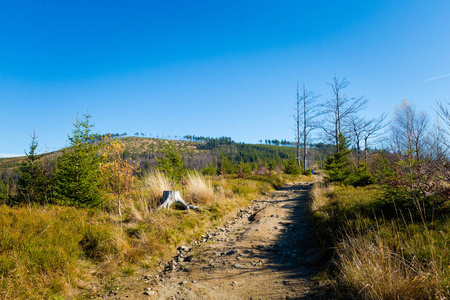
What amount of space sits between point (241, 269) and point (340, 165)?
12.1 m

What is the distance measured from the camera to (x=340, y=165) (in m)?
13.7

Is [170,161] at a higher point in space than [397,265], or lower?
higher

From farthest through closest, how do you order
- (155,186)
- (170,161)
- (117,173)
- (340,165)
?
1. (170,161)
2. (340,165)
3. (155,186)
4. (117,173)

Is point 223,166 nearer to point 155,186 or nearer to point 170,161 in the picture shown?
point 170,161

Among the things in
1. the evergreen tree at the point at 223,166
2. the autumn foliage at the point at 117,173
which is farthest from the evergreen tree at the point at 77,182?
the evergreen tree at the point at 223,166

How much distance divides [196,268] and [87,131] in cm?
822

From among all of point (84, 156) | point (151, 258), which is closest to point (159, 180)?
point (84, 156)

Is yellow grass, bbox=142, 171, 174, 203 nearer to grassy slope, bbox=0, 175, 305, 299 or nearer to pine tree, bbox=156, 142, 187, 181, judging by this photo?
grassy slope, bbox=0, 175, 305, 299

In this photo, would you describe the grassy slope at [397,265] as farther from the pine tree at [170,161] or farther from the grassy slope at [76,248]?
the pine tree at [170,161]

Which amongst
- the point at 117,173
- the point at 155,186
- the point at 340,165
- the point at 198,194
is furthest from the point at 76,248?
the point at 340,165

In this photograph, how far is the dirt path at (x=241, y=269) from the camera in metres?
3.11

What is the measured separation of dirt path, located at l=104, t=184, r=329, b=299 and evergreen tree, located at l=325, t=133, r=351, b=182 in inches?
329

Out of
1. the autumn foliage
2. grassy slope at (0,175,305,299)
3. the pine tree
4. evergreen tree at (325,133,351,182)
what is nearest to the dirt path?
grassy slope at (0,175,305,299)

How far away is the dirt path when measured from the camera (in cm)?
311
